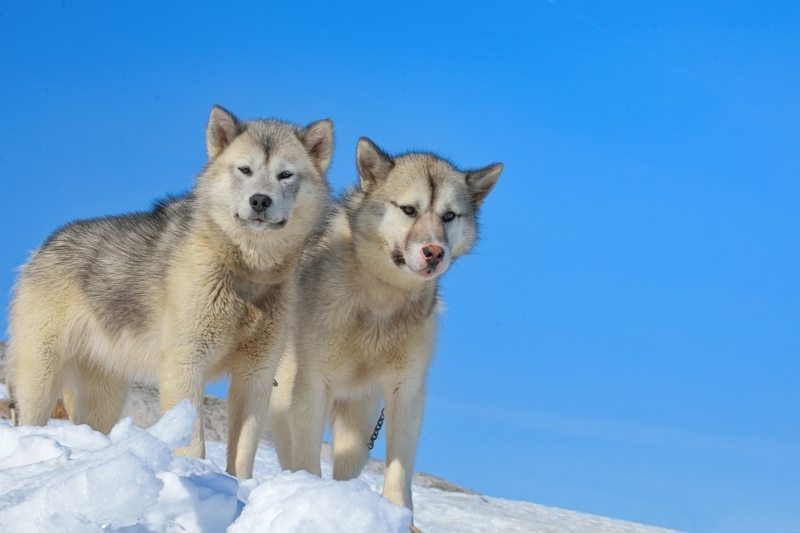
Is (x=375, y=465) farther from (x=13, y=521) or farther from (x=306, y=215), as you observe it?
(x=13, y=521)

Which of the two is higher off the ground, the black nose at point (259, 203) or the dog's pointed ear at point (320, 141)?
the dog's pointed ear at point (320, 141)

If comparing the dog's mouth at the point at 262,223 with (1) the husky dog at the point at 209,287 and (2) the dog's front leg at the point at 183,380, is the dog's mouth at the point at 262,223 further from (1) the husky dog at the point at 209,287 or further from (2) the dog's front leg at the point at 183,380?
(2) the dog's front leg at the point at 183,380

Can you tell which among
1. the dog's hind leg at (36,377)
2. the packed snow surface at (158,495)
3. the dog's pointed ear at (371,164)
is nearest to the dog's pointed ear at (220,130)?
the dog's pointed ear at (371,164)

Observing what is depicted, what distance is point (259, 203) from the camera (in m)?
7.15

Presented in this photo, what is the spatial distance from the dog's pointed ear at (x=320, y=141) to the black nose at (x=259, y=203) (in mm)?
781

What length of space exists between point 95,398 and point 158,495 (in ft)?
17.4

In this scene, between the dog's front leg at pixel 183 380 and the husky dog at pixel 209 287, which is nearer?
the dog's front leg at pixel 183 380

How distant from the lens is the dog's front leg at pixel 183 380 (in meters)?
7.06

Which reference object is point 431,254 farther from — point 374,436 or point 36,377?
point 36,377

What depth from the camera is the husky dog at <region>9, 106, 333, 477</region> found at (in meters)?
7.20

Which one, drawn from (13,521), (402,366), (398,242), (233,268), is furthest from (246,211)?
(13,521)

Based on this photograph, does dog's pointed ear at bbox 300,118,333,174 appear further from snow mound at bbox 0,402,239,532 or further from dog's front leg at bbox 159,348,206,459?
snow mound at bbox 0,402,239,532

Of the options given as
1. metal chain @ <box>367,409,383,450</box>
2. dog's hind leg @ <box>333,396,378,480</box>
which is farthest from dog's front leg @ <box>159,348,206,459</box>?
metal chain @ <box>367,409,383,450</box>

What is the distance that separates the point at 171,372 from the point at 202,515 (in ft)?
9.95
